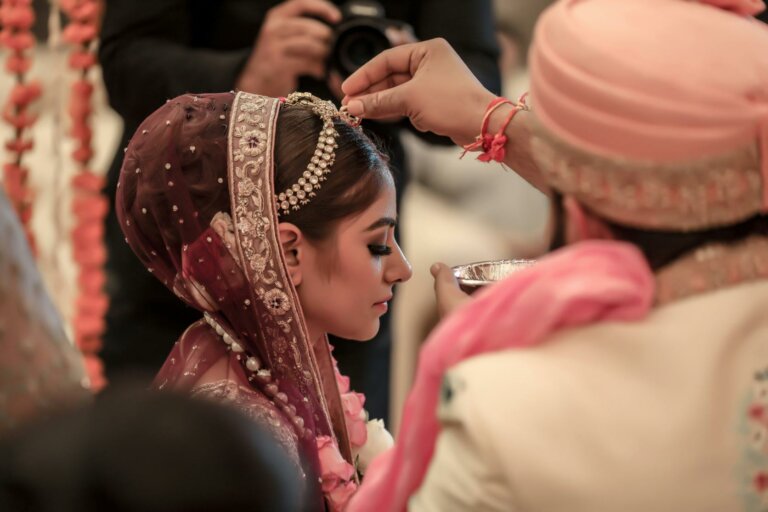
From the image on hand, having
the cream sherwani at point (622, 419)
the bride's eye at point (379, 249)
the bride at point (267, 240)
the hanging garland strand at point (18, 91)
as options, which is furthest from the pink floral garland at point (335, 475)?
the hanging garland strand at point (18, 91)

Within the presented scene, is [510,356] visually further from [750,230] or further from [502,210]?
[502,210]

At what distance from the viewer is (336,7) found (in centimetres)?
201

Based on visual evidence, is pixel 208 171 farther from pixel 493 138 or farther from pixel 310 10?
pixel 310 10

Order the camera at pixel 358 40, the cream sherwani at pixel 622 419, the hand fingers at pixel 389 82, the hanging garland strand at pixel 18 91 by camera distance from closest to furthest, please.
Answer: the cream sherwani at pixel 622 419 < the hand fingers at pixel 389 82 < the camera at pixel 358 40 < the hanging garland strand at pixel 18 91

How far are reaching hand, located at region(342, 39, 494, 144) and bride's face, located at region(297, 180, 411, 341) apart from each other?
0.40 feet

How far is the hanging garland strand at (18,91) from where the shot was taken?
2.15 m

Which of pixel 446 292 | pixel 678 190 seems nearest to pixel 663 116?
pixel 678 190

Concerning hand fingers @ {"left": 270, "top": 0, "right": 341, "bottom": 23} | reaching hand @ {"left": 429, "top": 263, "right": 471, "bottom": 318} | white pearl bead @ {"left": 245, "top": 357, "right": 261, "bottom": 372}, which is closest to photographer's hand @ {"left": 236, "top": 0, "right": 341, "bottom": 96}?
hand fingers @ {"left": 270, "top": 0, "right": 341, "bottom": 23}

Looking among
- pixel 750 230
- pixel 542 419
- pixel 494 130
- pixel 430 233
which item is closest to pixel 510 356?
pixel 542 419

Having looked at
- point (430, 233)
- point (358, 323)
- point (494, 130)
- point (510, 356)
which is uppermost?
point (510, 356)

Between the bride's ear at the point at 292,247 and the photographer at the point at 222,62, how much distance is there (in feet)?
1.37

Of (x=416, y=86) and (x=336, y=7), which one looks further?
(x=336, y=7)

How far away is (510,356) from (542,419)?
2.5 inches

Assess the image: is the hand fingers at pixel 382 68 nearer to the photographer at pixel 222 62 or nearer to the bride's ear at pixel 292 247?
the bride's ear at pixel 292 247
